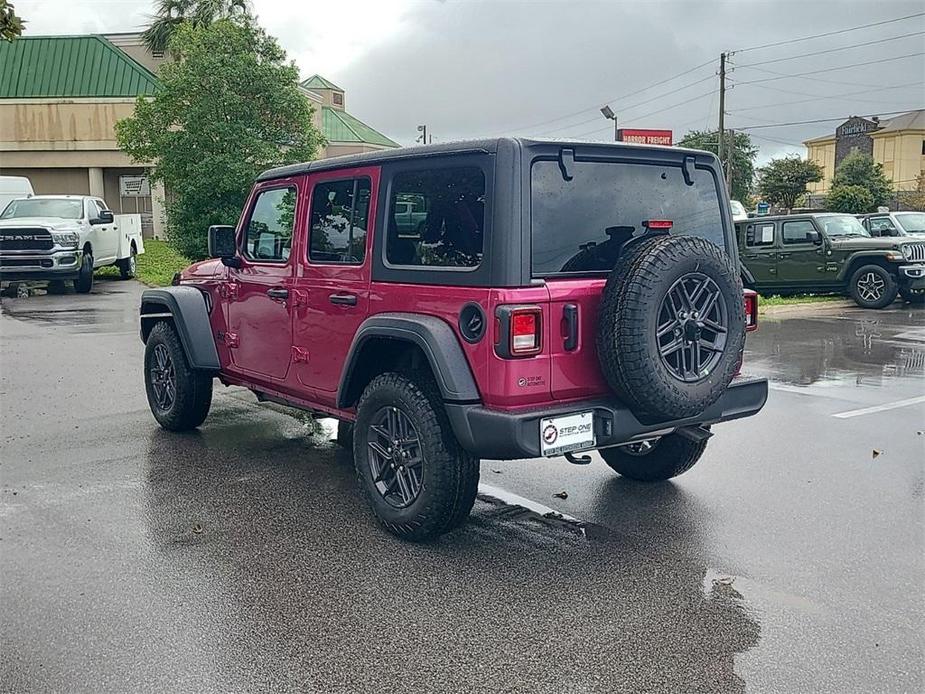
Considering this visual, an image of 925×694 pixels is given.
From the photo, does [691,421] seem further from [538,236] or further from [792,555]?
[538,236]

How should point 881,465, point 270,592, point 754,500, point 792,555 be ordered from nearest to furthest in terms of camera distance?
point 270,592 → point 792,555 → point 754,500 → point 881,465

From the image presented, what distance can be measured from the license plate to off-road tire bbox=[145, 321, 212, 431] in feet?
11.6

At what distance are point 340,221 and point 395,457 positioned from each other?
1477 millimetres

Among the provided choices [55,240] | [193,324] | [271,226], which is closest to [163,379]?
[193,324]

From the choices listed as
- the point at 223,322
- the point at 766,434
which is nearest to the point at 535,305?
the point at 223,322

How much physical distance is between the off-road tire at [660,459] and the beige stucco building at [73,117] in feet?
85.8

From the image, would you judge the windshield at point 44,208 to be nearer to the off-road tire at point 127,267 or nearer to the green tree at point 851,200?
the off-road tire at point 127,267

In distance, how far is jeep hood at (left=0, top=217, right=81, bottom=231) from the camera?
1738 centimetres

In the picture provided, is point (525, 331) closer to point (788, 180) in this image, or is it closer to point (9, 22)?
point (9, 22)

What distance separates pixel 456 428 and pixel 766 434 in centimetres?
Answer: 364

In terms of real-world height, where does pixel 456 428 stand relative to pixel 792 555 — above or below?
above

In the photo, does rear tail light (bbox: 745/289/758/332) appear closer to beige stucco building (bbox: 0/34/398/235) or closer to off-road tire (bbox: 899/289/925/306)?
off-road tire (bbox: 899/289/925/306)

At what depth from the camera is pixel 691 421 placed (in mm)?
4598

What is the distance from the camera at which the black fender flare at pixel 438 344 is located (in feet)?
13.9
